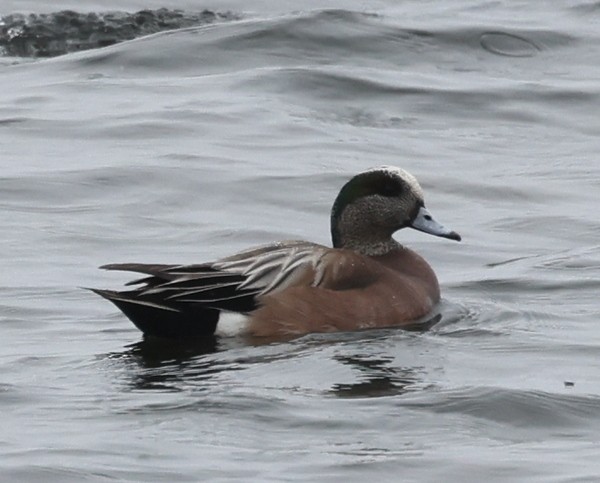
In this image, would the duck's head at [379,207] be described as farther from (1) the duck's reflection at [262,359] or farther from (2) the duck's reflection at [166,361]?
(2) the duck's reflection at [166,361]

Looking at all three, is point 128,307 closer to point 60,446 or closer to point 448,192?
point 60,446

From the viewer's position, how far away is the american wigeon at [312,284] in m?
9.54

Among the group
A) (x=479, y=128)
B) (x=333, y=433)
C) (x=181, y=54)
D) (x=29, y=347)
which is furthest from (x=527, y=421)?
(x=181, y=54)

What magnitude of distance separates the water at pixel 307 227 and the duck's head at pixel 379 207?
0.52 m

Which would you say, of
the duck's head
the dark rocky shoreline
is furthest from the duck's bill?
the dark rocky shoreline

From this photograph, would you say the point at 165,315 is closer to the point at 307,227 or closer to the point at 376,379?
the point at 376,379

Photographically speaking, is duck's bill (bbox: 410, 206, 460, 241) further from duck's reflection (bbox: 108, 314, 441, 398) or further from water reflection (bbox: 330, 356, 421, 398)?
water reflection (bbox: 330, 356, 421, 398)

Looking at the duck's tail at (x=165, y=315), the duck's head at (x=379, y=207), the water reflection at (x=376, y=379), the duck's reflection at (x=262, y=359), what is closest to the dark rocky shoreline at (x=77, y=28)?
the duck's head at (x=379, y=207)

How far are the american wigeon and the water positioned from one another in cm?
18

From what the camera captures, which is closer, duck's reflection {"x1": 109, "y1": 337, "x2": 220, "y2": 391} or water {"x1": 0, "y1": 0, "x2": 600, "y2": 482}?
water {"x1": 0, "y1": 0, "x2": 600, "y2": 482}

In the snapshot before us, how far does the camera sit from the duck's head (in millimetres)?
10570

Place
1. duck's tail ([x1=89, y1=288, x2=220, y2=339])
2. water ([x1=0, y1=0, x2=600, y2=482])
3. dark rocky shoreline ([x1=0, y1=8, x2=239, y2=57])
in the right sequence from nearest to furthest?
water ([x1=0, y1=0, x2=600, y2=482]), duck's tail ([x1=89, y1=288, x2=220, y2=339]), dark rocky shoreline ([x1=0, y1=8, x2=239, y2=57])

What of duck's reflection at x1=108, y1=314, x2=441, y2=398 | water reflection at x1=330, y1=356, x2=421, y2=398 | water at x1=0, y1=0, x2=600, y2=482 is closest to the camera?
water at x1=0, y1=0, x2=600, y2=482

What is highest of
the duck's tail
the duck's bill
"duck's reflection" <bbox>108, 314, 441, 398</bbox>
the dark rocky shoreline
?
the dark rocky shoreline
